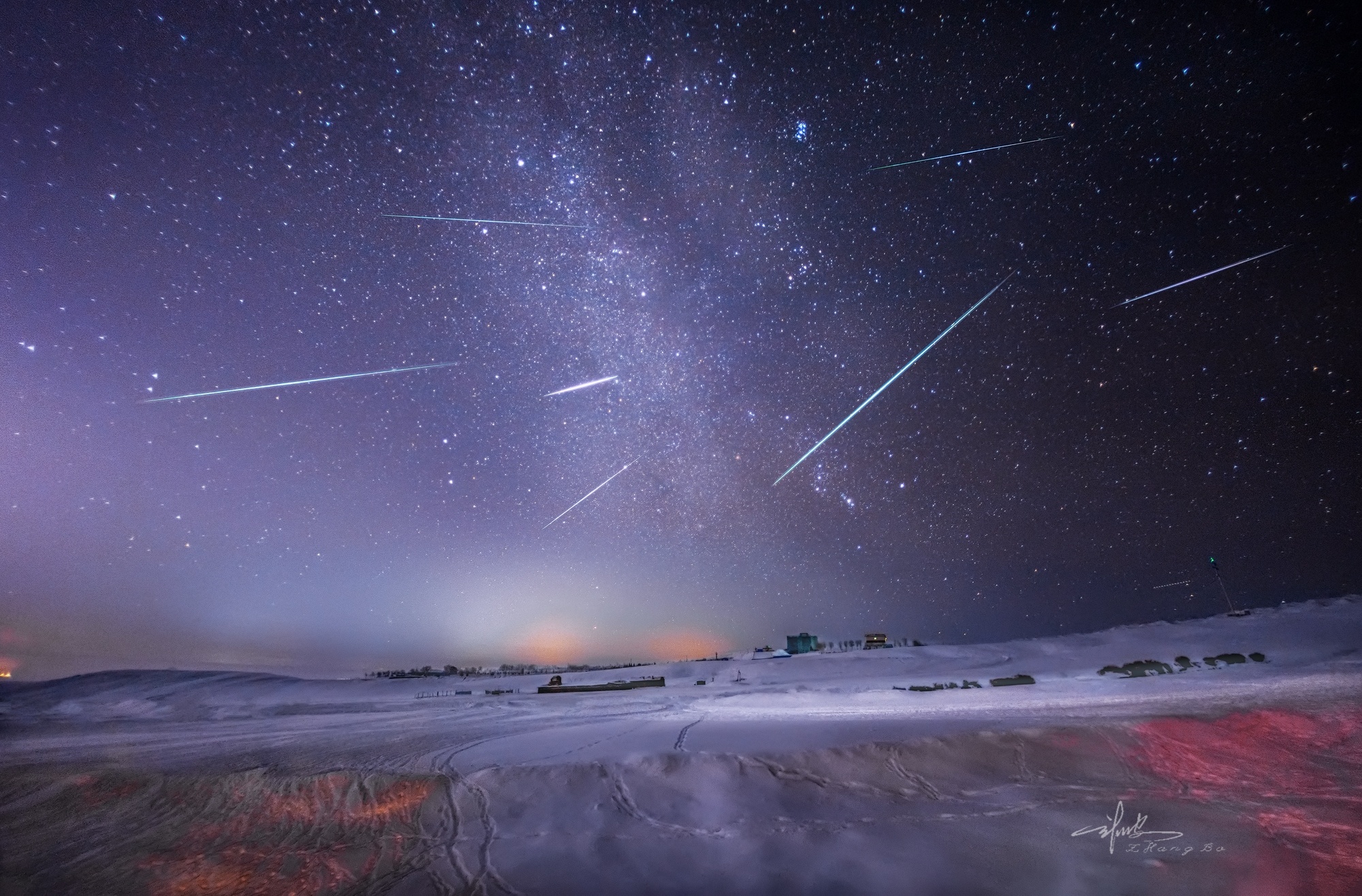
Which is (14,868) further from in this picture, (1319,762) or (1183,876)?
(1319,762)

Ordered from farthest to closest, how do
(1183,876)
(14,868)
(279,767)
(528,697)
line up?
1. (528,697)
2. (279,767)
3. (14,868)
4. (1183,876)

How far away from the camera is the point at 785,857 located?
191 inches

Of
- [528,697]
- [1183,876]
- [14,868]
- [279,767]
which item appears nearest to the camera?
[1183,876]

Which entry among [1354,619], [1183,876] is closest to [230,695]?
[1183,876]

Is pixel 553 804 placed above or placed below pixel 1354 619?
below

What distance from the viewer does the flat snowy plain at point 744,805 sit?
15.2 feet

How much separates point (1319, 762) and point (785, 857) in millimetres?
7740
